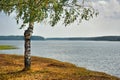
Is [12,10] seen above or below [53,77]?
above

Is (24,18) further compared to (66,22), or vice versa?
(66,22)

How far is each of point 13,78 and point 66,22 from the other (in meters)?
10.4

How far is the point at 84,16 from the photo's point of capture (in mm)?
41531

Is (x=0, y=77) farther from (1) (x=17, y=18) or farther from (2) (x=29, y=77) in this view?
(1) (x=17, y=18)

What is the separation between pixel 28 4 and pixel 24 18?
5.74 ft

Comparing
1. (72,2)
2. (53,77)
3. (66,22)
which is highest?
(72,2)

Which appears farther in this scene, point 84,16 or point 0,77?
point 84,16

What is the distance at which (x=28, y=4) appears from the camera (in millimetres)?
37656

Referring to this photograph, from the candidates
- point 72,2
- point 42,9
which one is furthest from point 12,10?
point 72,2

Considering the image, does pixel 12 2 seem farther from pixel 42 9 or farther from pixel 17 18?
pixel 42 9

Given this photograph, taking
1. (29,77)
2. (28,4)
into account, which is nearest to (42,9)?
(28,4)

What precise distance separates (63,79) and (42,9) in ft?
28.6

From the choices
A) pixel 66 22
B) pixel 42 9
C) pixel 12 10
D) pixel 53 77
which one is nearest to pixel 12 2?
pixel 12 10

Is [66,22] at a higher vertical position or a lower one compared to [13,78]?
higher
